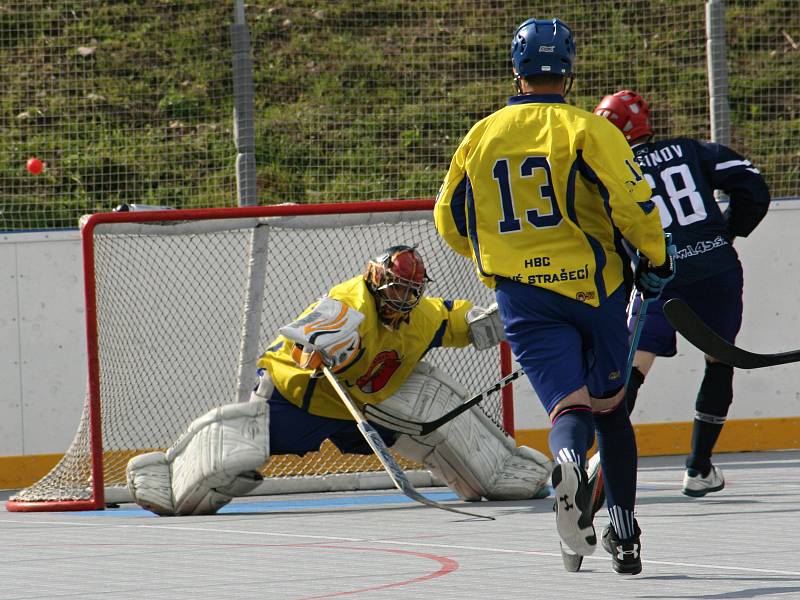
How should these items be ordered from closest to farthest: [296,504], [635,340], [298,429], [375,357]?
[635,340], [375,357], [298,429], [296,504]

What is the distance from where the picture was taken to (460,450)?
523 cm

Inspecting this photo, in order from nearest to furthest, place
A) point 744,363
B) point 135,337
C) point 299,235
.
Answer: point 744,363
point 135,337
point 299,235

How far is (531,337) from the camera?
3.20m

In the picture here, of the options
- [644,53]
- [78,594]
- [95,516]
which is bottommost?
[95,516]

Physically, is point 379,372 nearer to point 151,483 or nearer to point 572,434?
Answer: point 151,483

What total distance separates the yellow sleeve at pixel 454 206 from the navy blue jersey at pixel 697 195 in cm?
168

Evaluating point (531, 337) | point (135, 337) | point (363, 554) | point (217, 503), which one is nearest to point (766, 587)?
point (531, 337)

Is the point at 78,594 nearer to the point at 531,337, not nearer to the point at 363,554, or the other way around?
the point at 363,554

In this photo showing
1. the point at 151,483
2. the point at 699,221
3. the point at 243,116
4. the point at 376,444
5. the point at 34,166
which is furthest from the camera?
the point at 34,166

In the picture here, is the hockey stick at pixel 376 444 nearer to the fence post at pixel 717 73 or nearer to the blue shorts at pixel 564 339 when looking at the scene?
the blue shorts at pixel 564 339

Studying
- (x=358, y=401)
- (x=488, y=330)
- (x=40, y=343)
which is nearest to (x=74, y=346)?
(x=40, y=343)

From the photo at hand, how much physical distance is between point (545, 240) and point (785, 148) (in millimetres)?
5705

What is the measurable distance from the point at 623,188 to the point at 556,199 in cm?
16

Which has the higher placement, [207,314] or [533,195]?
[533,195]
